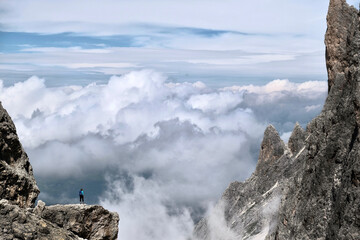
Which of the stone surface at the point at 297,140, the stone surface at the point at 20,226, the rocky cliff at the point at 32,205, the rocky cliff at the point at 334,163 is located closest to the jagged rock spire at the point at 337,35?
the rocky cliff at the point at 334,163

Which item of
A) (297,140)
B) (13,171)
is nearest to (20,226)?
(13,171)

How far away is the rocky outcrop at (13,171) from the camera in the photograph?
99.2 feet

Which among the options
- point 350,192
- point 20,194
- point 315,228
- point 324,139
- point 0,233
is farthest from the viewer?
point 324,139

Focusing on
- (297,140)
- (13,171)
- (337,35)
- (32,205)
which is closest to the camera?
(13,171)

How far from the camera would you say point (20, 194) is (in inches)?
1238

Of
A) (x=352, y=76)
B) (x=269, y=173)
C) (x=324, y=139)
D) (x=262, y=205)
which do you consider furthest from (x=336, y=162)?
(x=269, y=173)

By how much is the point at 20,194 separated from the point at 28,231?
30.8 feet

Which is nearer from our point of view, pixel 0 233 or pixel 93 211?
pixel 0 233

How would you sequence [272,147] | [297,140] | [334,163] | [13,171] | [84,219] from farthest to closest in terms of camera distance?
[272,147]
[297,140]
[334,163]
[84,219]
[13,171]

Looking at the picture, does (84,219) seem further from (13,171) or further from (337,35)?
(337,35)

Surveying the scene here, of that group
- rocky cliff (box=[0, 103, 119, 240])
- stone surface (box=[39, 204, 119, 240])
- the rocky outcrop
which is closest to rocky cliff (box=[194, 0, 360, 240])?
stone surface (box=[39, 204, 119, 240])

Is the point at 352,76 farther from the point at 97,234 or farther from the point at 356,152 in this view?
the point at 97,234

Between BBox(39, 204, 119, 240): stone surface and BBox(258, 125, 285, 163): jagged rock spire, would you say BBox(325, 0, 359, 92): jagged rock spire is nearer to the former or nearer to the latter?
BBox(39, 204, 119, 240): stone surface

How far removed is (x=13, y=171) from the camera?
30.8m
